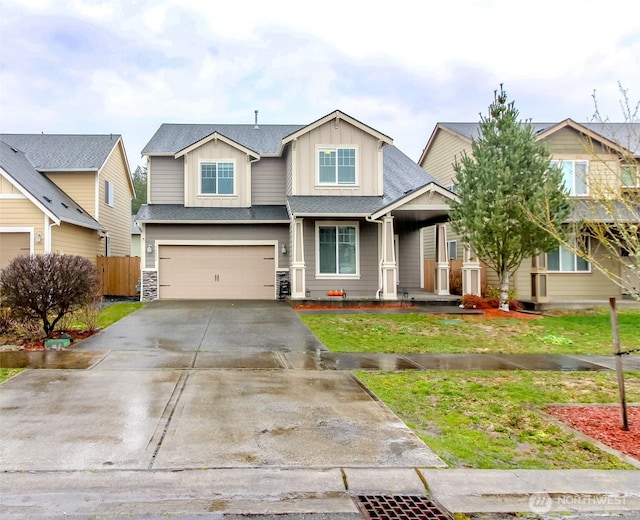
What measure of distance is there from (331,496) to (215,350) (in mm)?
5618

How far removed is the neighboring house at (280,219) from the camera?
56.4 feet

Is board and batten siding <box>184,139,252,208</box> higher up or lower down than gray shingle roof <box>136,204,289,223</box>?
higher up

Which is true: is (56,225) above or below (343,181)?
below

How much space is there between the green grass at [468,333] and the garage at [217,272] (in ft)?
18.5

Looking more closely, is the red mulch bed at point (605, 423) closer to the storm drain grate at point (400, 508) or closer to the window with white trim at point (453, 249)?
the storm drain grate at point (400, 508)

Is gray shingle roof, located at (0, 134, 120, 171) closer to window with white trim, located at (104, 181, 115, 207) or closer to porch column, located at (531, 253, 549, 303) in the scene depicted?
window with white trim, located at (104, 181, 115, 207)

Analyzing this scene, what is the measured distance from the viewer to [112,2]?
11.7 m

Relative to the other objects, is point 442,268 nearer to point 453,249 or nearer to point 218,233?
point 453,249

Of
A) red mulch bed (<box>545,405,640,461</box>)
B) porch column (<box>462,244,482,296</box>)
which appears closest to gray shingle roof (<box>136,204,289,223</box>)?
porch column (<box>462,244,482,296</box>)

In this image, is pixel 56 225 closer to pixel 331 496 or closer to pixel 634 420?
pixel 331 496

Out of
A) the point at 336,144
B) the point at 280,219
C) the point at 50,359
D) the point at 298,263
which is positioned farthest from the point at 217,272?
the point at 50,359

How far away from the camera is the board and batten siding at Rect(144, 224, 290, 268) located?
18.1 metres

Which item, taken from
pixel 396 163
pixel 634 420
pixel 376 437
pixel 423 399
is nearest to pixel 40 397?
pixel 376 437

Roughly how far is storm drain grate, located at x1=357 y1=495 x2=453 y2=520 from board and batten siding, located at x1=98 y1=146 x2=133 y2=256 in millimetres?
20891
